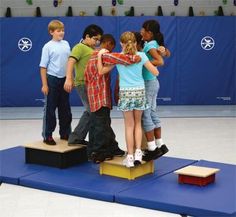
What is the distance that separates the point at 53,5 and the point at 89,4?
2.63 feet

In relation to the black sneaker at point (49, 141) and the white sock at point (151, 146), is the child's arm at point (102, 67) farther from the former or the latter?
the black sneaker at point (49, 141)

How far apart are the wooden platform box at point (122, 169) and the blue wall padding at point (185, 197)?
225 mm

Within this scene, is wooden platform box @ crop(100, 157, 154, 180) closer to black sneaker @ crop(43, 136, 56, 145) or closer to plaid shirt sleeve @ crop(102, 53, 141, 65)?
black sneaker @ crop(43, 136, 56, 145)

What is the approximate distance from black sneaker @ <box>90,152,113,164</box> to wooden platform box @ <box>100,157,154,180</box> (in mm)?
44

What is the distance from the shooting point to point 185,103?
10.8 metres

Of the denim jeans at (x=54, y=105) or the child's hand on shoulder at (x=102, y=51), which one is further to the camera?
the denim jeans at (x=54, y=105)

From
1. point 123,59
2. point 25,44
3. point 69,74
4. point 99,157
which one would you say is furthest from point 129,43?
point 25,44

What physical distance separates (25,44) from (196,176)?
6.52 meters

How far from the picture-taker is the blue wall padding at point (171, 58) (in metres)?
10.4

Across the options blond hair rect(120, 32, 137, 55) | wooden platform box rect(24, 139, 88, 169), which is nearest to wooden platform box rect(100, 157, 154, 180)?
wooden platform box rect(24, 139, 88, 169)

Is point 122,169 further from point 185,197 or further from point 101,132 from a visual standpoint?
point 185,197

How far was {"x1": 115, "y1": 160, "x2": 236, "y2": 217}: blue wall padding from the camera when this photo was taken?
169 inches

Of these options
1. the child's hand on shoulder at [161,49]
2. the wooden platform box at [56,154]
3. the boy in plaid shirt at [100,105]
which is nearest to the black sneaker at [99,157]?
the boy in plaid shirt at [100,105]

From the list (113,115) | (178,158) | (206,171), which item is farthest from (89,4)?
(206,171)
